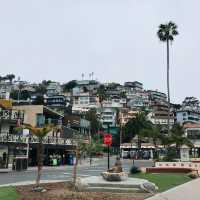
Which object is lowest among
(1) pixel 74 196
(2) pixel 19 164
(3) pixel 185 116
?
(1) pixel 74 196

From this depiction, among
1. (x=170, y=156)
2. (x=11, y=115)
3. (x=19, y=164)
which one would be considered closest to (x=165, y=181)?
(x=19, y=164)

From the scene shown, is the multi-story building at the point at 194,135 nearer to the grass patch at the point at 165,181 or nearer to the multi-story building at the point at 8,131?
the multi-story building at the point at 8,131

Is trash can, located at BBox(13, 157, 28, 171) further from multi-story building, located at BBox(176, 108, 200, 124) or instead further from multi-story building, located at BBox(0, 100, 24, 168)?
multi-story building, located at BBox(176, 108, 200, 124)

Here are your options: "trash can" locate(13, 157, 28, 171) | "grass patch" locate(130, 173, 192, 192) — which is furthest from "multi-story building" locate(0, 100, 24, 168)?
"grass patch" locate(130, 173, 192, 192)

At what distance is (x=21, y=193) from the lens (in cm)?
1641

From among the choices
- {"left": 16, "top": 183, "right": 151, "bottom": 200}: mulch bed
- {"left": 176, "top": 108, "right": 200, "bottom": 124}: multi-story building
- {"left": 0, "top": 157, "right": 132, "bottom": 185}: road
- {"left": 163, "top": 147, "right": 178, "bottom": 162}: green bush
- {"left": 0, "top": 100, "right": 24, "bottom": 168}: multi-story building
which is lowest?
{"left": 16, "top": 183, "right": 151, "bottom": 200}: mulch bed

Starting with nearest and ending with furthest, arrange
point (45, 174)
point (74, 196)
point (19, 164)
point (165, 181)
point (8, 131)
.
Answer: point (74, 196)
point (165, 181)
point (45, 174)
point (19, 164)
point (8, 131)

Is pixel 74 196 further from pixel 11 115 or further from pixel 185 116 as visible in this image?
pixel 185 116

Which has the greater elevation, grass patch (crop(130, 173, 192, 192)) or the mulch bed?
grass patch (crop(130, 173, 192, 192))

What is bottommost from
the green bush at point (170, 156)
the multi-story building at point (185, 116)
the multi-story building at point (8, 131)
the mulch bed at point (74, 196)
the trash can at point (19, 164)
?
the mulch bed at point (74, 196)

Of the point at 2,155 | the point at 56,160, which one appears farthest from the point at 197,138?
the point at 2,155

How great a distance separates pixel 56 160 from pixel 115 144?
74.9 metres

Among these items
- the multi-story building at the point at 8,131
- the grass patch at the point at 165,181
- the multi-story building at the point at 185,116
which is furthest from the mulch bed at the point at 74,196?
the multi-story building at the point at 185,116

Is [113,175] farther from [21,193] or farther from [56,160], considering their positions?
[56,160]
